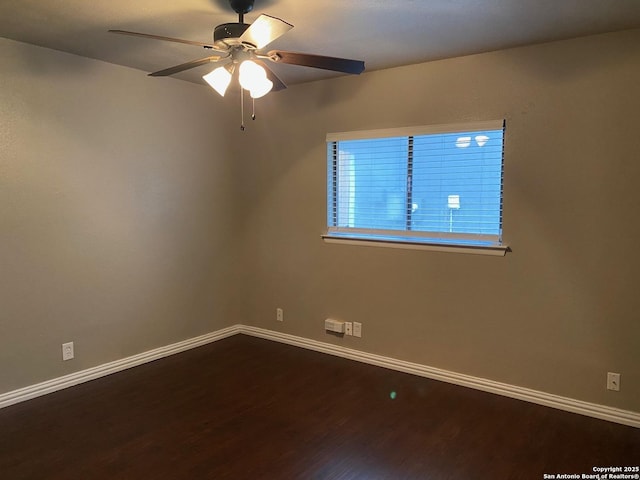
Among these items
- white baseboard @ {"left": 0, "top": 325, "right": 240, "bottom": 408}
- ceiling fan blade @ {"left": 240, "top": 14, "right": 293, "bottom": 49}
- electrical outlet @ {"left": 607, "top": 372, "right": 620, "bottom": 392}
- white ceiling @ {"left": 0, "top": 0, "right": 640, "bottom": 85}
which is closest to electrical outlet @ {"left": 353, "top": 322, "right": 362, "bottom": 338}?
white baseboard @ {"left": 0, "top": 325, "right": 240, "bottom": 408}

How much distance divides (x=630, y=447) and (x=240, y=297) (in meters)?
3.39

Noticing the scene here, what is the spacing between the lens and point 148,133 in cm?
364

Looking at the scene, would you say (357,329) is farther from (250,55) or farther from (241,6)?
(241,6)

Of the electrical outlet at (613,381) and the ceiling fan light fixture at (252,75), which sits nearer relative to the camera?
the ceiling fan light fixture at (252,75)

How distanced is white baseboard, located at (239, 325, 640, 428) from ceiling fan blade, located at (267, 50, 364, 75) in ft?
7.76

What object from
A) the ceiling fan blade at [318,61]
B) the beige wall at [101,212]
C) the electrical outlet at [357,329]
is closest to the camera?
the ceiling fan blade at [318,61]

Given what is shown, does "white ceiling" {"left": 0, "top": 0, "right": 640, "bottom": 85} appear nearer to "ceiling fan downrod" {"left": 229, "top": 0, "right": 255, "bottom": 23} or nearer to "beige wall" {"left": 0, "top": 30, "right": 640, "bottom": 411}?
"ceiling fan downrod" {"left": 229, "top": 0, "right": 255, "bottom": 23}

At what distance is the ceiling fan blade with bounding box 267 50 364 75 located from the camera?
215 centimetres

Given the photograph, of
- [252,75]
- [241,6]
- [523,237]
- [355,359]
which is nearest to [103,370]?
→ [355,359]

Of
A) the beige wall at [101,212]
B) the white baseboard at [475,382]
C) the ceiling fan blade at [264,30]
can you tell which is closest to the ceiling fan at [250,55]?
the ceiling fan blade at [264,30]

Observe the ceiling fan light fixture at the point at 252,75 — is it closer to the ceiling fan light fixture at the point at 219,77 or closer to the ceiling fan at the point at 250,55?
the ceiling fan at the point at 250,55

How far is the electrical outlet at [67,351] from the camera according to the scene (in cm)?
321

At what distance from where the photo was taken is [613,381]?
277 centimetres

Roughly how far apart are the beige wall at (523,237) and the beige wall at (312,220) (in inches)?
0.4
